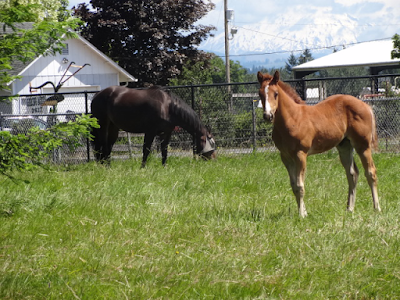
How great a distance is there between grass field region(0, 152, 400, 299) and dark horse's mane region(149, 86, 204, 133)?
4.00m

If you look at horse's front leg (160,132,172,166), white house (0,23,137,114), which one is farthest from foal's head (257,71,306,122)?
white house (0,23,137,114)

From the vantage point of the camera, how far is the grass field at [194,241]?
4.46 m

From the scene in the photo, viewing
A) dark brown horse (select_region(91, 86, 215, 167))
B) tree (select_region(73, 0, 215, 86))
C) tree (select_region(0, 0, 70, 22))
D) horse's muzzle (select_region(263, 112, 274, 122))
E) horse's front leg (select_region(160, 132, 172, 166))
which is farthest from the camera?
tree (select_region(73, 0, 215, 86))

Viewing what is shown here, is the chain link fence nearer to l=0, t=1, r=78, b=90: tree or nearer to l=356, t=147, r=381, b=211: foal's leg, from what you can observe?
l=356, t=147, r=381, b=211: foal's leg

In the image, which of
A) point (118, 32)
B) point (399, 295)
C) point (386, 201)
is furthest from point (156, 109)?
point (118, 32)

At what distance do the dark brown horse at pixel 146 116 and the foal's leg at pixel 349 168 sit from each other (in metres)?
5.75

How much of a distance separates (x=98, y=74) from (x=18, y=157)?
26.5 m

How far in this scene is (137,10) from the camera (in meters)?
32.8

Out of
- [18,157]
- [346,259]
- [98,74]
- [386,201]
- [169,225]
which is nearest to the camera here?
[346,259]

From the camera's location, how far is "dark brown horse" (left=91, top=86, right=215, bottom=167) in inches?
507

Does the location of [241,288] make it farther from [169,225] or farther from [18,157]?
[18,157]

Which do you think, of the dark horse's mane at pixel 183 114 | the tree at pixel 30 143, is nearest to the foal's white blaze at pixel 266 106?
the tree at pixel 30 143

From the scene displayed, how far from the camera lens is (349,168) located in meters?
7.43

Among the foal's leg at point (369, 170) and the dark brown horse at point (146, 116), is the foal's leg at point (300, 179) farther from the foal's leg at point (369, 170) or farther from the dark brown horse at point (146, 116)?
the dark brown horse at point (146, 116)
